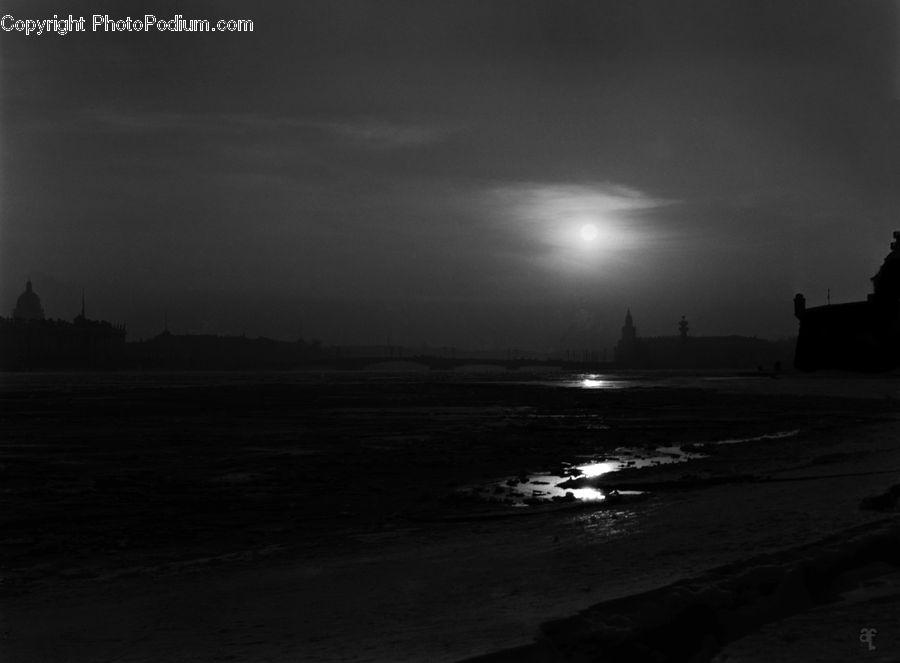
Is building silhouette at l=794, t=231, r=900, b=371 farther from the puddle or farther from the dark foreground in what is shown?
the puddle

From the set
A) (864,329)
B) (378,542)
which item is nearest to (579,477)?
(378,542)

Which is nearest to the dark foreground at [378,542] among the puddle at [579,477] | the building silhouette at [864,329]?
the puddle at [579,477]

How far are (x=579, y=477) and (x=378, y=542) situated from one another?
20.7 feet

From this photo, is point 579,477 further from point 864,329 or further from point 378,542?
point 864,329

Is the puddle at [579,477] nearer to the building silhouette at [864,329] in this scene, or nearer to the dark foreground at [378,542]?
the dark foreground at [378,542]

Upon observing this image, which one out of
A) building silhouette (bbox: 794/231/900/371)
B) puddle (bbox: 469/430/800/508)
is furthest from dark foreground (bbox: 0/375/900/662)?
building silhouette (bbox: 794/231/900/371)

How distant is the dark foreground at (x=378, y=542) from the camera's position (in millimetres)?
6137

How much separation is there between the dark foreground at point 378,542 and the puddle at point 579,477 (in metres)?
0.36

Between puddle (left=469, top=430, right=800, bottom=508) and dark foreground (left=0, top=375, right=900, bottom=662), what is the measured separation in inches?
14.2

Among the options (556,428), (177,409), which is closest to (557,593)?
(556,428)

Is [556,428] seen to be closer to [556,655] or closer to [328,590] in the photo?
[328,590]

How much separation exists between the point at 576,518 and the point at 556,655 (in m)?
5.54

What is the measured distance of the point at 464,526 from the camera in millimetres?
10711

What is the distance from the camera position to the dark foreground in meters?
6.14
